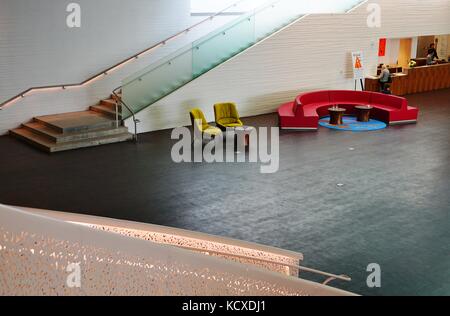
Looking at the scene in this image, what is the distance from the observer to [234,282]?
1392 millimetres

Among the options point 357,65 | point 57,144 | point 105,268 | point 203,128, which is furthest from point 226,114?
point 105,268

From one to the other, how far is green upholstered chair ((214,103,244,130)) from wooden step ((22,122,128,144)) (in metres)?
2.35

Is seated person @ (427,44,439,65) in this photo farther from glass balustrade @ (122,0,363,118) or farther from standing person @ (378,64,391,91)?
glass balustrade @ (122,0,363,118)

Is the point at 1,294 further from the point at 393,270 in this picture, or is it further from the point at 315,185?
the point at 315,185

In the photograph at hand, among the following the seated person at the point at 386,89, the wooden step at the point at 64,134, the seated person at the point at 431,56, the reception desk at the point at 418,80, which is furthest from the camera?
the seated person at the point at 431,56

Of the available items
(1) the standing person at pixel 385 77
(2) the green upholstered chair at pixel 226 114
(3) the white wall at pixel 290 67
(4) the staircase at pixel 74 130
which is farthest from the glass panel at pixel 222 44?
(1) the standing person at pixel 385 77

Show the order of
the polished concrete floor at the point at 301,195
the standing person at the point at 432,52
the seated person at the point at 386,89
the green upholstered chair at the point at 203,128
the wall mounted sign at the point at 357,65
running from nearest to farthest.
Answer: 1. the polished concrete floor at the point at 301,195
2. the green upholstered chair at the point at 203,128
3. the wall mounted sign at the point at 357,65
4. the seated person at the point at 386,89
5. the standing person at the point at 432,52

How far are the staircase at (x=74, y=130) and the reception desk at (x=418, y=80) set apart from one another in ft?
32.5

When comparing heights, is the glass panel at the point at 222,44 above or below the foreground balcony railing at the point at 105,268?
above

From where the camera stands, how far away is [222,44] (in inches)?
587

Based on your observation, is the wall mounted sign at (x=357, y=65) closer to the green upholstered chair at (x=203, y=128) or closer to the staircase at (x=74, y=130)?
the green upholstered chair at (x=203, y=128)

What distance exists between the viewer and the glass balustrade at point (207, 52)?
43.9 feet

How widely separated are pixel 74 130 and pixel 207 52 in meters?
4.31

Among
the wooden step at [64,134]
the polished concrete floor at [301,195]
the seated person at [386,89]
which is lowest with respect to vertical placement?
the polished concrete floor at [301,195]
